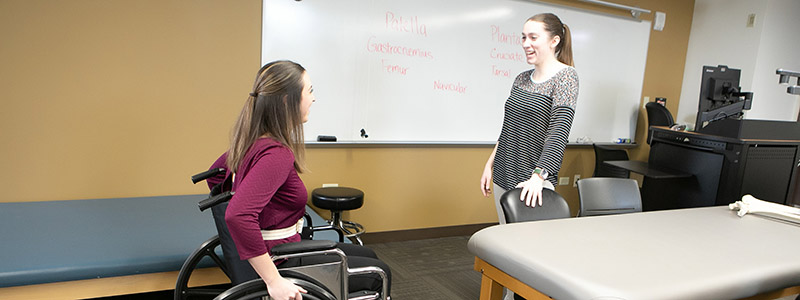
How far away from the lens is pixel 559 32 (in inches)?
72.6

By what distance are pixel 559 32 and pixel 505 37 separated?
158cm

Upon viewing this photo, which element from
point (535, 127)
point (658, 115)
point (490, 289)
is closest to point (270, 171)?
point (490, 289)

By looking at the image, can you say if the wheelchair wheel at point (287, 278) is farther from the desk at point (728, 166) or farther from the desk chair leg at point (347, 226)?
the desk at point (728, 166)

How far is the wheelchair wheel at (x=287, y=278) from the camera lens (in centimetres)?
123

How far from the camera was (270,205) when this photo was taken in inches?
53.4

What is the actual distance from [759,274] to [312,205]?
225cm

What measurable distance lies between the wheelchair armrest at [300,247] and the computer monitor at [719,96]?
8.58 feet

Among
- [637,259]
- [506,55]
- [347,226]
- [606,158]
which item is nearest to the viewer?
[637,259]

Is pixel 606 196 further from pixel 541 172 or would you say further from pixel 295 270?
pixel 295 270

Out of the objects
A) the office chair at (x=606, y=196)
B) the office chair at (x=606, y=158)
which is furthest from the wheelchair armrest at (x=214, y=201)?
the office chair at (x=606, y=158)

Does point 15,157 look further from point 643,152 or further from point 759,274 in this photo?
point 643,152

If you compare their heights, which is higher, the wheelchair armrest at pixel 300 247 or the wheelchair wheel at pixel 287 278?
the wheelchair armrest at pixel 300 247

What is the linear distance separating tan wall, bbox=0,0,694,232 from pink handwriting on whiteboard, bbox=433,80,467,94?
0.76 m

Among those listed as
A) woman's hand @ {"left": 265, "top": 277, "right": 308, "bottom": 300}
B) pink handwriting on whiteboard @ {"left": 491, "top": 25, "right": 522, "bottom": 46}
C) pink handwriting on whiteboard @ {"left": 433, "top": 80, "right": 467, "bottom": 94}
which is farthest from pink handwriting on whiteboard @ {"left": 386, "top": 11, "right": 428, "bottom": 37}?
woman's hand @ {"left": 265, "top": 277, "right": 308, "bottom": 300}
